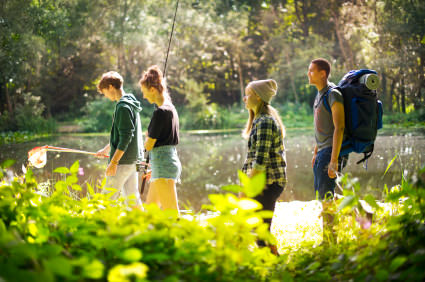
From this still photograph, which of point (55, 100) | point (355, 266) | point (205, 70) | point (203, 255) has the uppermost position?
point (205, 70)

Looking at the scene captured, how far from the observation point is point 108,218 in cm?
104

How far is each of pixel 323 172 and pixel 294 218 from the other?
4.05 ft

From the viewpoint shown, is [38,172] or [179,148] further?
[179,148]

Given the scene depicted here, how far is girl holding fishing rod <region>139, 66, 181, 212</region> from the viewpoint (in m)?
2.80

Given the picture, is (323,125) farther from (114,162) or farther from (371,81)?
(114,162)

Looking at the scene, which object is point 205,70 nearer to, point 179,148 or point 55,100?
point 55,100

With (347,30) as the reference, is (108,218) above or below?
below

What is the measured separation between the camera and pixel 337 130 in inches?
99.3

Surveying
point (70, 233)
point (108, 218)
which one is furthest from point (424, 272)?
point (70, 233)

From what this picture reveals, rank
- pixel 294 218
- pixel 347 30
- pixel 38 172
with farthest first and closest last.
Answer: pixel 347 30 → pixel 38 172 → pixel 294 218

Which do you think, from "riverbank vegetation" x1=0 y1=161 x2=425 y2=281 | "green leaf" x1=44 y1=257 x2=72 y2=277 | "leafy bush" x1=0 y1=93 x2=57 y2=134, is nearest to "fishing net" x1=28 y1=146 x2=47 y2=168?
"riverbank vegetation" x1=0 y1=161 x2=425 y2=281

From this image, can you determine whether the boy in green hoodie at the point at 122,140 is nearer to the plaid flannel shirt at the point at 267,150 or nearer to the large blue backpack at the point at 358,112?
the plaid flannel shirt at the point at 267,150

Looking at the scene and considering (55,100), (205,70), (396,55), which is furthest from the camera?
(205,70)

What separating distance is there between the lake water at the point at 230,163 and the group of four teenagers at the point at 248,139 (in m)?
1.63
